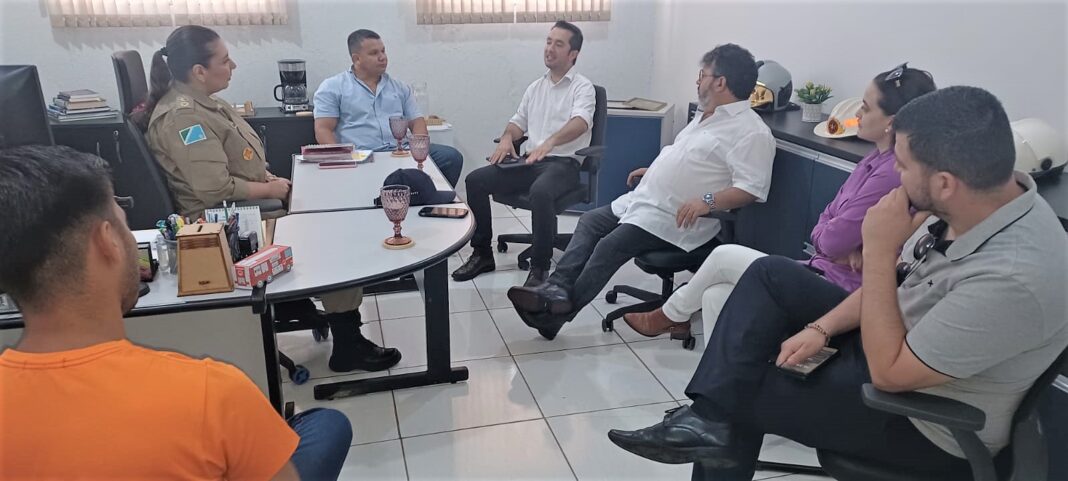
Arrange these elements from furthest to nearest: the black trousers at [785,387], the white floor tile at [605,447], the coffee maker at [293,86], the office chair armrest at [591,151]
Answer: the coffee maker at [293,86] → the office chair armrest at [591,151] → the white floor tile at [605,447] → the black trousers at [785,387]

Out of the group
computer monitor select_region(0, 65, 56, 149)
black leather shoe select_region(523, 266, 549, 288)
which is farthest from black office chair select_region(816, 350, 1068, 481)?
computer monitor select_region(0, 65, 56, 149)

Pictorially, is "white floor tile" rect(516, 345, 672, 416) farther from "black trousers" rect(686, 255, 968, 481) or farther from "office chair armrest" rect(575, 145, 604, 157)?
"office chair armrest" rect(575, 145, 604, 157)

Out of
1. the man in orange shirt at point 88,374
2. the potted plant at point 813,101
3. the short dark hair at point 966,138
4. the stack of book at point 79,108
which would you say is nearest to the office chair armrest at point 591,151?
the potted plant at point 813,101

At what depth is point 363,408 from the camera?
255 cm

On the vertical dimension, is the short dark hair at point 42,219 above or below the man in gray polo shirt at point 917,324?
above

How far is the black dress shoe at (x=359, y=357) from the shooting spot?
275 cm

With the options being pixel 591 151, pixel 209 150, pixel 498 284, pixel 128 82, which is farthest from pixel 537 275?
pixel 128 82

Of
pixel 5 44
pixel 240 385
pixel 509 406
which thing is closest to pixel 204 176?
pixel 509 406

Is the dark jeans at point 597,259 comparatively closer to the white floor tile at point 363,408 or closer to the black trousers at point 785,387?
the white floor tile at point 363,408

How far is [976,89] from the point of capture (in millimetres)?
1456

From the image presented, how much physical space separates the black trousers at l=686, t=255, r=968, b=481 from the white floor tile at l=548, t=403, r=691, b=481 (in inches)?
12.3

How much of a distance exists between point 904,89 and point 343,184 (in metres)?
1.99

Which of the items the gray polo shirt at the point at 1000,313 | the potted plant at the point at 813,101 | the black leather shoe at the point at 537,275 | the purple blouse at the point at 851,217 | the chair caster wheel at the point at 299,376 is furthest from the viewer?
the black leather shoe at the point at 537,275

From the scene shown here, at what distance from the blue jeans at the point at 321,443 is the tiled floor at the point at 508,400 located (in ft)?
2.28
